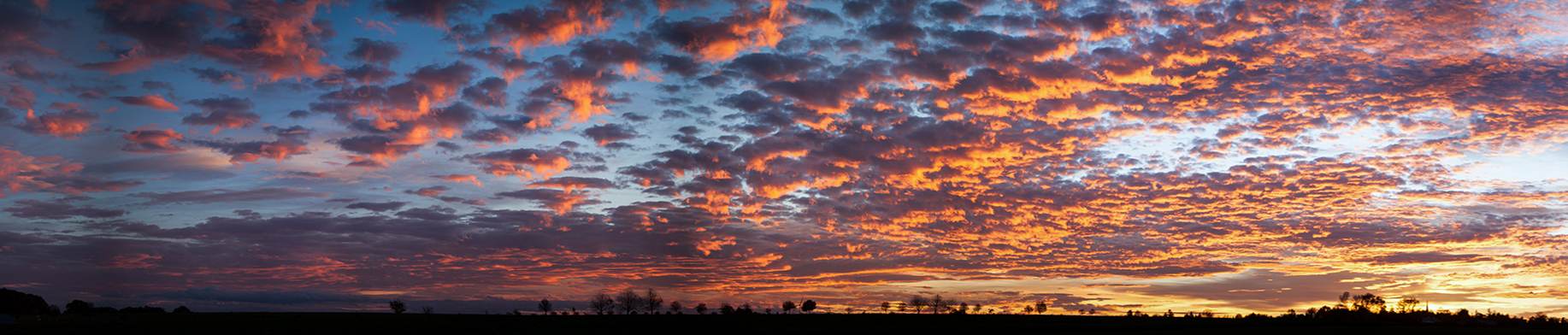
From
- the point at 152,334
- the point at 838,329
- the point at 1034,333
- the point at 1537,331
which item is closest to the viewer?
the point at 152,334

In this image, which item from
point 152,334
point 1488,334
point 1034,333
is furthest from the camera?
point 1488,334

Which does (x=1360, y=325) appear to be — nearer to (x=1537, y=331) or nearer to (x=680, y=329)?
(x=1537, y=331)

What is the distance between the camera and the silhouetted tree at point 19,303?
150 metres

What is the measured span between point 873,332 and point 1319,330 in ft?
234

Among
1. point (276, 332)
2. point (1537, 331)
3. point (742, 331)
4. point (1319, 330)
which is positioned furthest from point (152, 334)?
point (1537, 331)

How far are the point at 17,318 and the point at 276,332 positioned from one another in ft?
267

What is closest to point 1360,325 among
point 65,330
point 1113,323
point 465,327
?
point 1113,323

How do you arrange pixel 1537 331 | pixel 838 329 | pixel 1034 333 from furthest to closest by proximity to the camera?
pixel 1537 331
pixel 838 329
pixel 1034 333

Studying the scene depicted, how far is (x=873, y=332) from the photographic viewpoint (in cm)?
13212

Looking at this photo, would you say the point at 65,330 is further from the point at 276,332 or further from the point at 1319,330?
the point at 1319,330

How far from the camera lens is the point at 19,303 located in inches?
6024

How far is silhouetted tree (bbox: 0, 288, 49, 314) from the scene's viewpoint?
14950cm

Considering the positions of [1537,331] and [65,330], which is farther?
[1537,331]

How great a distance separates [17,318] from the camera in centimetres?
15662
